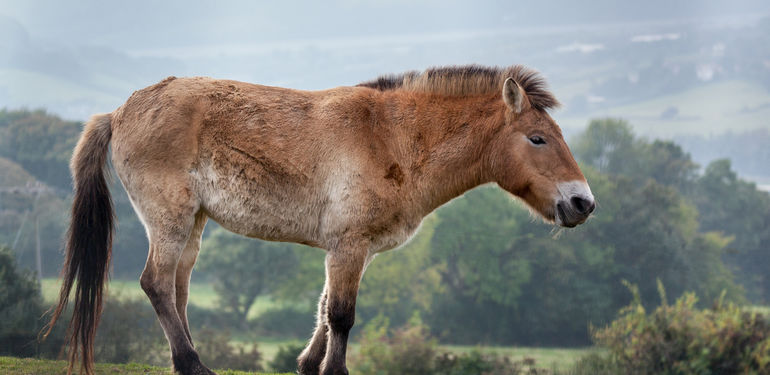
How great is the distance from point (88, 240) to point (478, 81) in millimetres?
4368

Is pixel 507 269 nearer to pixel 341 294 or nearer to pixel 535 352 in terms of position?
pixel 535 352

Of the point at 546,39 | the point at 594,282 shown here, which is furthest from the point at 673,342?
the point at 546,39

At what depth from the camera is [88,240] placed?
6.45 m

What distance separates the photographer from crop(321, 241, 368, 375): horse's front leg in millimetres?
6062

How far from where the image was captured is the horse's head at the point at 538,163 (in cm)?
622

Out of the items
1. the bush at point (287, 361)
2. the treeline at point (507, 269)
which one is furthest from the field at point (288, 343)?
the bush at point (287, 361)

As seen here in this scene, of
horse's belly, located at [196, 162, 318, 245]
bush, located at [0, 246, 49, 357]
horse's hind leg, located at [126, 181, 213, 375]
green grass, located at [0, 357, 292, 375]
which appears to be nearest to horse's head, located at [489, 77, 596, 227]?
horse's belly, located at [196, 162, 318, 245]

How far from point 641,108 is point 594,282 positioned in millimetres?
67079

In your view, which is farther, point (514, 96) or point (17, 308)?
point (17, 308)

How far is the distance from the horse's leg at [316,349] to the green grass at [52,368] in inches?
65.5

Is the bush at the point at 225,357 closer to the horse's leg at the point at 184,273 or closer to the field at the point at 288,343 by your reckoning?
the field at the point at 288,343

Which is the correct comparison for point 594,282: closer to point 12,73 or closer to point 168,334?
point 168,334

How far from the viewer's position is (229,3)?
145m

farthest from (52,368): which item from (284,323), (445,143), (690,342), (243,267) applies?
(284,323)
